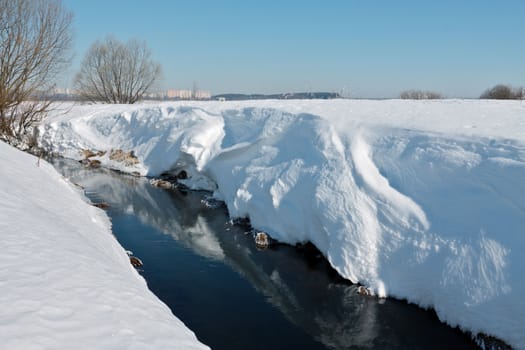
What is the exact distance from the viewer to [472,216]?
6973 millimetres

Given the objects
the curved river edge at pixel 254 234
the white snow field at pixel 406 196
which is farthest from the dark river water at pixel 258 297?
the white snow field at pixel 406 196

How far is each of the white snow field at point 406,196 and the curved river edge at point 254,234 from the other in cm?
16

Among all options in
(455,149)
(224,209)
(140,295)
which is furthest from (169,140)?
(140,295)

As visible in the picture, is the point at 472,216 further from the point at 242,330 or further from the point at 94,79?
the point at 94,79

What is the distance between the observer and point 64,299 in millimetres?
3582

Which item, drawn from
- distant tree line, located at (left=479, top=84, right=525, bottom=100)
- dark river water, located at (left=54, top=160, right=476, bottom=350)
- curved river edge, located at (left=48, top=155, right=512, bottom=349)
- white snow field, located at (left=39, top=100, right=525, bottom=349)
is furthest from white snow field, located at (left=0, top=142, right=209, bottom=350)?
distant tree line, located at (left=479, top=84, right=525, bottom=100)

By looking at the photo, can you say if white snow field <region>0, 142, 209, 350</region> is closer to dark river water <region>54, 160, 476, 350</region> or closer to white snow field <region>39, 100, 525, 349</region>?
dark river water <region>54, 160, 476, 350</region>

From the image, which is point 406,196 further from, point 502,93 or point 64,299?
point 502,93

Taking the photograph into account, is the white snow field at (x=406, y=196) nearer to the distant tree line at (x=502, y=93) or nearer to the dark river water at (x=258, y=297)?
the dark river water at (x=258, y=297)

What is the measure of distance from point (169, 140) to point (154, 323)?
50.7 ft

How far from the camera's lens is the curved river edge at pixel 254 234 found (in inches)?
235

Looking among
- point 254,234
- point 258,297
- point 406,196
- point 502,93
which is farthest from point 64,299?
point 502,93

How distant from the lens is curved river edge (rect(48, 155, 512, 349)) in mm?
5980

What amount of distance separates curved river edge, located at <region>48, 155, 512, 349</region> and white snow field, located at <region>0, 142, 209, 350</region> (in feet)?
12.4
